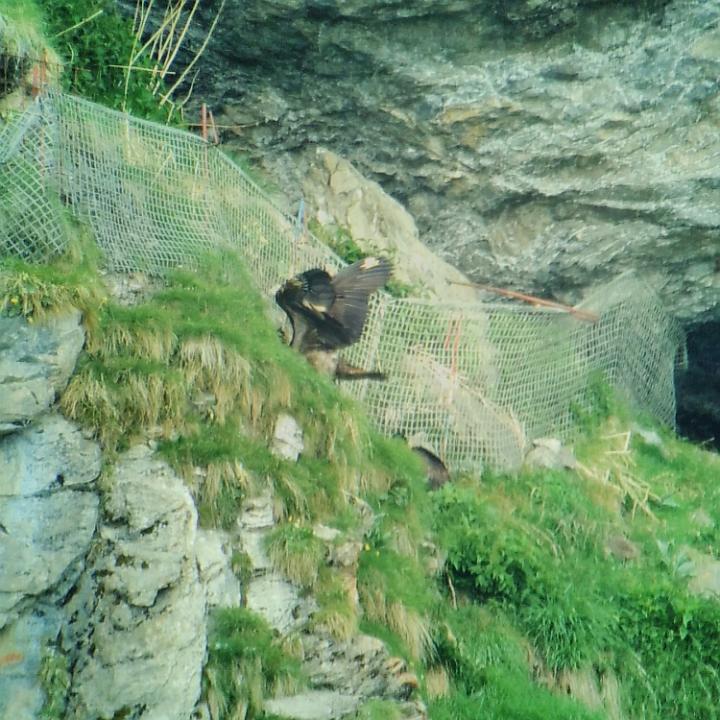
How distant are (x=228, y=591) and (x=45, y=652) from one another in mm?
1127

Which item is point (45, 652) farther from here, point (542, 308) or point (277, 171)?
point (277, 171)

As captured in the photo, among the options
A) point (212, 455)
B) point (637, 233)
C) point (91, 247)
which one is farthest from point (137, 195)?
point (637, 233)

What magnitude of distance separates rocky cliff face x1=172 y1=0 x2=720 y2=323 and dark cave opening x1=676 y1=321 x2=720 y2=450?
0.81 metres

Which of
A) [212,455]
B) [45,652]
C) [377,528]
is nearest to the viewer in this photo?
[45,652]

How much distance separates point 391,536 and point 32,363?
8.83 ft

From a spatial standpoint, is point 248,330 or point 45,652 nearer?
point 45,652

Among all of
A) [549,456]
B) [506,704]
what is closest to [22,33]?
[549,456]

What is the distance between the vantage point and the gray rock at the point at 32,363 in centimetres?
716

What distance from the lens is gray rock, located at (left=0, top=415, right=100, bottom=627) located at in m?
6.72

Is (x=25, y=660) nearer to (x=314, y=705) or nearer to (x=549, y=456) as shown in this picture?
(x=314, y=705)

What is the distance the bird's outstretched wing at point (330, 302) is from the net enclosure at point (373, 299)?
566mm

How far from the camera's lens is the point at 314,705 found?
700cm

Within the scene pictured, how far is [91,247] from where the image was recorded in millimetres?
8570

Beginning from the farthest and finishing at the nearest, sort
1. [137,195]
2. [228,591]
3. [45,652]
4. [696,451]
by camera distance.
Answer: [696,451], [137,195], [228,591], [45,652]
